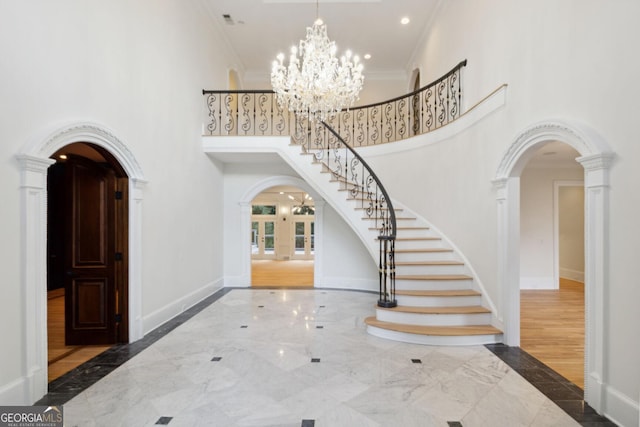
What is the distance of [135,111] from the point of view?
14.7 feet

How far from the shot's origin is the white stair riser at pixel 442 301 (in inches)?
194

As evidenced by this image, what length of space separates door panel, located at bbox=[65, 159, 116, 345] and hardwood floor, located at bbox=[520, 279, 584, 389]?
541 centimetres

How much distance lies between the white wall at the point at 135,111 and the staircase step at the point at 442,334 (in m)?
3.47

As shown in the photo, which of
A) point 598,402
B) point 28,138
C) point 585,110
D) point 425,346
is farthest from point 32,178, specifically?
point 598,402

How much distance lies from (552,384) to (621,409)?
27.5 inches

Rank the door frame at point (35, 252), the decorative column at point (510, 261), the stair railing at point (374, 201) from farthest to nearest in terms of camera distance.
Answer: the stair railing at point (374, 201), the decorative column at point (510, 261), the door frame at point (35, 252)

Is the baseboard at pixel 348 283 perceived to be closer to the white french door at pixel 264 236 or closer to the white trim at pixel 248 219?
the white trim at pixel 248 219

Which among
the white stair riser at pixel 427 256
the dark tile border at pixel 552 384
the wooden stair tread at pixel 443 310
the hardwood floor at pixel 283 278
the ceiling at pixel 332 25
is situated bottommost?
the hardwood floor at pixel 283 278

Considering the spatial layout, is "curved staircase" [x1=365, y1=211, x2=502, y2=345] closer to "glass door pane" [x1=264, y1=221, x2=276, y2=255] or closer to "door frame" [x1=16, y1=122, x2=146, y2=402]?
"door frame" [x1=16, y1=122, x2=146, y2=402]

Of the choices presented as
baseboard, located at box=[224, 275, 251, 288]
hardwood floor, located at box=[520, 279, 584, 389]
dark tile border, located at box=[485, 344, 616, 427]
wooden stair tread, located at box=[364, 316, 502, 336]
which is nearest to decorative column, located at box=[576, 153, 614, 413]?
dark tile border, located at box=[485, 344, 616, 427]

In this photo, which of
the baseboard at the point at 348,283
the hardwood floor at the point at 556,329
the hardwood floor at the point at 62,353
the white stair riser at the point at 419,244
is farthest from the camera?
the baseboard at the point at 348,283

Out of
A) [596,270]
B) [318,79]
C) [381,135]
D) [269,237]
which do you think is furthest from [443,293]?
[269,237]

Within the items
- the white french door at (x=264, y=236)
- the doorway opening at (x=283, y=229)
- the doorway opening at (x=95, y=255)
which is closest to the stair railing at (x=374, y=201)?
the doorway opening at (x=95, y=255)

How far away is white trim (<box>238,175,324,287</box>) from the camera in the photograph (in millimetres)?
8297
